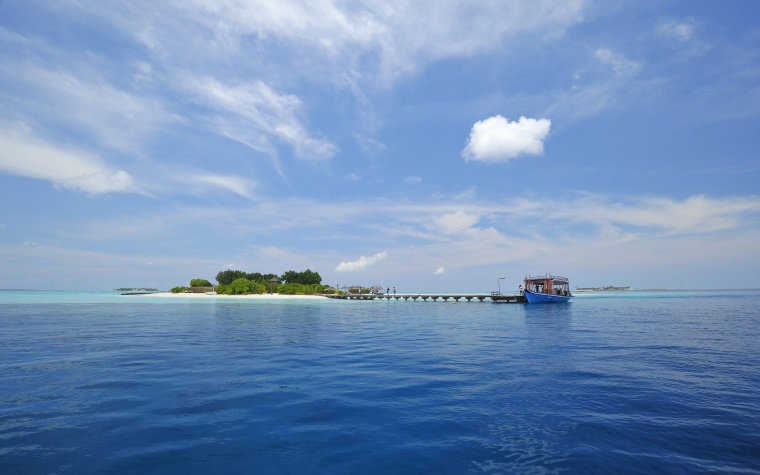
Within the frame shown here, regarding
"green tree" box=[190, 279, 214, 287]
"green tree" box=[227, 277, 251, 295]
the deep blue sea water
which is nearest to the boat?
the deep blue sea water

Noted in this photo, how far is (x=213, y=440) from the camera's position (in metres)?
8.79

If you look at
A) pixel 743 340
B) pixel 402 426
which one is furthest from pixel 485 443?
pixel 743 340

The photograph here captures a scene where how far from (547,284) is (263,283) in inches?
3260

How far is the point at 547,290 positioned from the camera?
81.2 metres

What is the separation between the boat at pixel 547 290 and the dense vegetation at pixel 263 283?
6707cm

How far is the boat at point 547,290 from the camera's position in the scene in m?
78.4

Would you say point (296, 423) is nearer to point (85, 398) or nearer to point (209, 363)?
point (85, 398)

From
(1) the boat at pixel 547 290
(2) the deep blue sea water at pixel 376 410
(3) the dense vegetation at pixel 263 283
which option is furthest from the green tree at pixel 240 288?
(2) the deep blue sea water at pixel 376 410

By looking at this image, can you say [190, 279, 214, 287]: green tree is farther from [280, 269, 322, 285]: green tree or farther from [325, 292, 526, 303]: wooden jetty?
[325, 292, 526, 303]: wooden jetty

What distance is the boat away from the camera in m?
78.4

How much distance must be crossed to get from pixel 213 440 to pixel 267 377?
6.31 m

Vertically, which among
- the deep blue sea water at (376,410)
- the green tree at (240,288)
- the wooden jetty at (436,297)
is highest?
the green tree at (240,288)

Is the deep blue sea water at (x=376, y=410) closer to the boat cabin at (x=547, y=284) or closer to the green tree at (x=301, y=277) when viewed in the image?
the boat cabin at (x=547, y=284)

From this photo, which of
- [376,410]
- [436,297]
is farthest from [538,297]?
[376,410]
